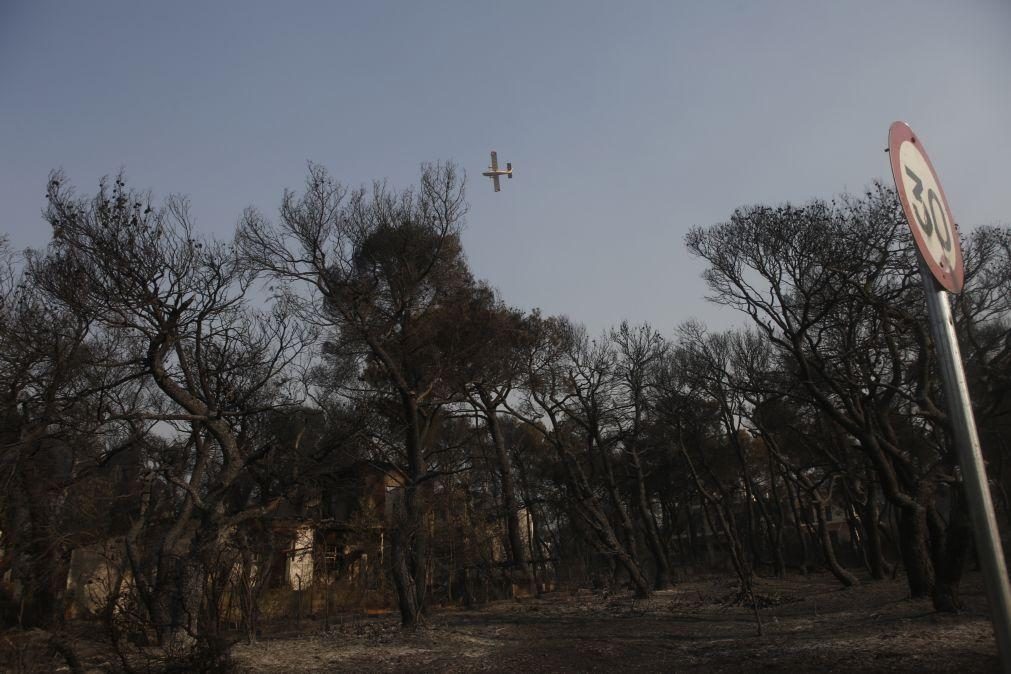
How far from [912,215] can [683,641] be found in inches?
419

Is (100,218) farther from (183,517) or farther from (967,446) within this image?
(967,446)

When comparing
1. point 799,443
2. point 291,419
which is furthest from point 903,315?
point 799,443

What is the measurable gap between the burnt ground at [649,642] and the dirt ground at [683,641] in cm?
2

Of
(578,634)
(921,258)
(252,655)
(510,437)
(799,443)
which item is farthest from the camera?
(510,437)

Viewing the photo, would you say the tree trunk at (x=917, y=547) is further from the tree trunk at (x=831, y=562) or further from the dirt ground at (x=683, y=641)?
the tree trunk at (x=831, y=562)

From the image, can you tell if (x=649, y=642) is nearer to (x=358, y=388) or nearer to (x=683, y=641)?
(x=683, y=641)

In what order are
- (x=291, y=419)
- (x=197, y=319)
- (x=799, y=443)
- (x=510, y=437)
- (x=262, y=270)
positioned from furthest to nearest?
(x=510, y=437), (x=799, y=443), (x=291, y=419), (x=262, y=270), (x=197, y=319)

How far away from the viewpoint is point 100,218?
11.0 metres

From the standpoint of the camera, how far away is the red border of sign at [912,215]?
2143 mm

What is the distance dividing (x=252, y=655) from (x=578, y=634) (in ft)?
18.6

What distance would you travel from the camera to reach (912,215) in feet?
7.01

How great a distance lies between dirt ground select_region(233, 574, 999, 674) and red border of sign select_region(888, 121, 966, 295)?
6.01 meters

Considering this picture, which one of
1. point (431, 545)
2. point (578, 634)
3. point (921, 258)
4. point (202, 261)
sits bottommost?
point (578, 634)

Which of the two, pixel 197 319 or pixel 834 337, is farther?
pixel 834 337
